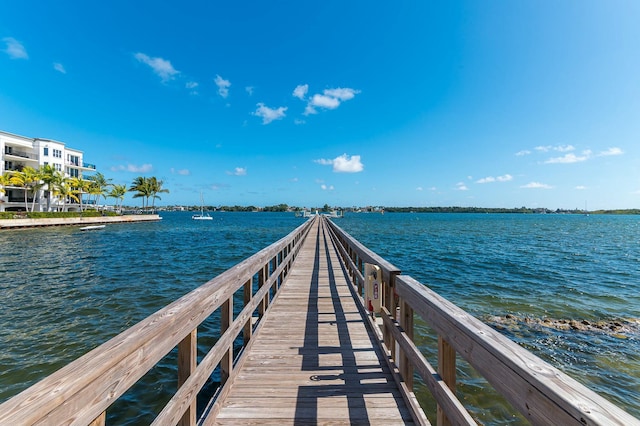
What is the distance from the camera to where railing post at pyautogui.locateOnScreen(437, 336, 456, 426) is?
1.86 metres

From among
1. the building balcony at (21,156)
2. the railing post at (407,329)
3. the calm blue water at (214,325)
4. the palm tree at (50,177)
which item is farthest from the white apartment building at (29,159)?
the railing post at (407,329)

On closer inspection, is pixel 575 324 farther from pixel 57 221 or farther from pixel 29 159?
pixel 29 159

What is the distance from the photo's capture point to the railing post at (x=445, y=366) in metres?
1.86

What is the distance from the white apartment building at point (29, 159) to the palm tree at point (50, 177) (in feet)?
6.33

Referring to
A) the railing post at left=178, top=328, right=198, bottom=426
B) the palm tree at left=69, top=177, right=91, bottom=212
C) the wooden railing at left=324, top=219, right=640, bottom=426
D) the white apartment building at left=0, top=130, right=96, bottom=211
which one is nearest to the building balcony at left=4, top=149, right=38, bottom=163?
the white apartment building at left=0, top=130, right=96, bottom=211

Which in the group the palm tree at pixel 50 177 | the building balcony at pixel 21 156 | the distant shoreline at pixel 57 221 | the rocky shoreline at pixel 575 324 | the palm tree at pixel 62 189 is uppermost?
the building balcony at pixel 21 156

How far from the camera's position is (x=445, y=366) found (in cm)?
191

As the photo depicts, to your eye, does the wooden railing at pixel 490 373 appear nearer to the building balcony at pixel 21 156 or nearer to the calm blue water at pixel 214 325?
the calm blue water at pixel 214 325

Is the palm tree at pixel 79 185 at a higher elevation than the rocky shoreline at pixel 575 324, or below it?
higher

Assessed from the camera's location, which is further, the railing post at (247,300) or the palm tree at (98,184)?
the palm tree at (98,184)

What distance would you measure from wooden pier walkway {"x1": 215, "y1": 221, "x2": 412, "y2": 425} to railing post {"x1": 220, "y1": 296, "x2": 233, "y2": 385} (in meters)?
0.18

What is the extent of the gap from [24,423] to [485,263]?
63.9 feet

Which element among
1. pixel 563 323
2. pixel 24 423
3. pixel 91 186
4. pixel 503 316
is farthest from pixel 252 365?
pixel 91 186

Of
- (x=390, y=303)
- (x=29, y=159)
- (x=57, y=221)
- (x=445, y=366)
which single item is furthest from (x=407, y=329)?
(x=29, y=159)
